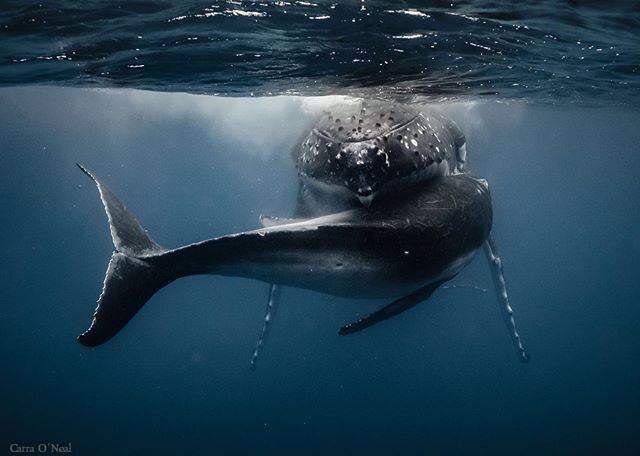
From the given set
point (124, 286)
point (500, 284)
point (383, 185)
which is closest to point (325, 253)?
point (383, 185)

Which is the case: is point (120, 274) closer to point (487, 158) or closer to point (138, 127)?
point (138, 127)

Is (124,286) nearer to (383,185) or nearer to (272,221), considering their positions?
(272,221)

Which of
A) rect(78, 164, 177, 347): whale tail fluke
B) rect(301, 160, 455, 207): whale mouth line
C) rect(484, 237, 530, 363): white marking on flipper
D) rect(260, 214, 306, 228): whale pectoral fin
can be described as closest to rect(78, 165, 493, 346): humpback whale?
rect(78, 164, 177, 347): whale tail fluke

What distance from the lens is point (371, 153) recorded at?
6.02m

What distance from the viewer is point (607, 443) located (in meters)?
30.4

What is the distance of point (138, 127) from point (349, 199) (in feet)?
161

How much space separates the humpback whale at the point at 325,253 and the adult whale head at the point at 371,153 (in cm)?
30

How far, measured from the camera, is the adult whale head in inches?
232

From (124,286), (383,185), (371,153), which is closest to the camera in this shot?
(124,286)

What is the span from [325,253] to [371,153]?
5.85 ft

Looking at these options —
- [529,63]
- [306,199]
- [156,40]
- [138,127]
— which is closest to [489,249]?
[306,199]

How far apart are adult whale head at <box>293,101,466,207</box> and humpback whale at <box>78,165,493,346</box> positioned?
0.30 m

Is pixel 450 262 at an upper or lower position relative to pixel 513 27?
lower

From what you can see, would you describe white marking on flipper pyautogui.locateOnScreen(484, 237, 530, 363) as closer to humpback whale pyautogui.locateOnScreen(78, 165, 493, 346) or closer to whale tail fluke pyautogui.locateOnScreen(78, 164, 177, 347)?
humpback whale pyautogui.locateOnScreen(78, 165, 493, 346)
